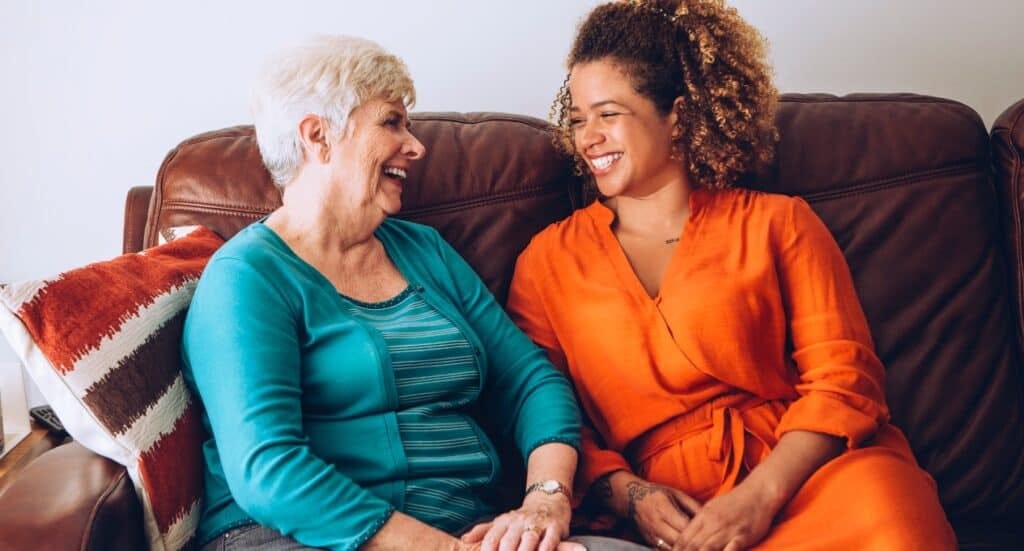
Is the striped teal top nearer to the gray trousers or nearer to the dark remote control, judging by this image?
the gray trousers

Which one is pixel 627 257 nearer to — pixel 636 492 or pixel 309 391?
pixel 636 492

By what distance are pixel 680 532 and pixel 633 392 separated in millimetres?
257

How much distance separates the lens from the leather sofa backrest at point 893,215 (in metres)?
1.83

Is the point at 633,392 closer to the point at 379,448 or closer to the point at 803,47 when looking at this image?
the point at 379,448

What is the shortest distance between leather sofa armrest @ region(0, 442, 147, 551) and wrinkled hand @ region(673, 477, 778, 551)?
0.78m

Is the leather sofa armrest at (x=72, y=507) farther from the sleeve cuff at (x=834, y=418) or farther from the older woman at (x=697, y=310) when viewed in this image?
the sleeve cuff at (x=834, y=418)

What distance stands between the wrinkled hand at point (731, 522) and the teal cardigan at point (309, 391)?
8.9 inches

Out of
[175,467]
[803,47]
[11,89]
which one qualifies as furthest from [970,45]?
[11,89]

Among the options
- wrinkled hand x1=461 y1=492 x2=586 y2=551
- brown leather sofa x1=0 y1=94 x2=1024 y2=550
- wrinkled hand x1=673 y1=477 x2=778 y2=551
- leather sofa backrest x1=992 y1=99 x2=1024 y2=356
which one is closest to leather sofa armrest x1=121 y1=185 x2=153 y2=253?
brown leather sofa x1=0 y1=94 x2=1024 y2=550

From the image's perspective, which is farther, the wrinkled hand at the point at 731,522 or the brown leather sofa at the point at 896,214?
the brown leather sofa at the point at 896,214

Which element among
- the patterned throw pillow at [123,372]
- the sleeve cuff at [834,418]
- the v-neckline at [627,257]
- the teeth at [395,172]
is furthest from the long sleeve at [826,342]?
the patterned throw pillow at [123,372]

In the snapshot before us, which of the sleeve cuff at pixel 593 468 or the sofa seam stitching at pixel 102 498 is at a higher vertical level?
the sofa seam stitching at pixel 102 498

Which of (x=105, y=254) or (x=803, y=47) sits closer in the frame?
(x=105, y=254)

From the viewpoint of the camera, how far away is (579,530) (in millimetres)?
1650
